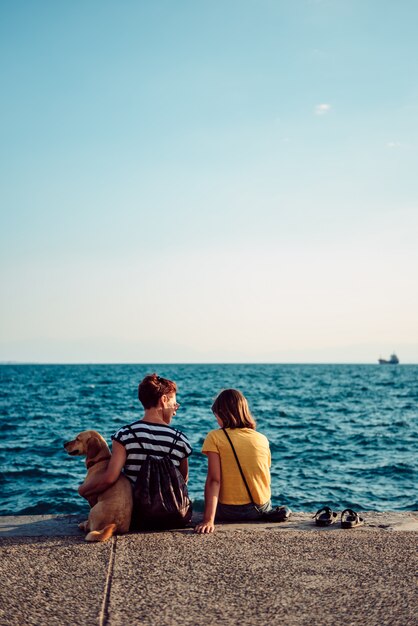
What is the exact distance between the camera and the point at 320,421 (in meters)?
24.9

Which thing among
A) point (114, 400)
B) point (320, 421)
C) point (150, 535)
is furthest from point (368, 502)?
point (114, 400)

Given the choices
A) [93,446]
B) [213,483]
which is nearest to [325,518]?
[213,483]

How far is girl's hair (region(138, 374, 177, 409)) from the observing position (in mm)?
5230

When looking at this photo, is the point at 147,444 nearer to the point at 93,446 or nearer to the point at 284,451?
the point at 93,446

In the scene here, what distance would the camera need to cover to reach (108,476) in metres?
5.05

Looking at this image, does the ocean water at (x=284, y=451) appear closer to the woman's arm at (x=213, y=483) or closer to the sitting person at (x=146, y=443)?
the woman's arm at (x=213, y=483)

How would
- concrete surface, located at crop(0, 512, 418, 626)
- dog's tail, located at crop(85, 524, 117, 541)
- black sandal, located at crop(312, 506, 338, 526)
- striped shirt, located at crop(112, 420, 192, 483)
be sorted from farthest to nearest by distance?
black sandal, located at crop(312, 506, 338, 526)
striped shirt, located at crop(112, 420, 192, 483)
dog's tail, located at crop(85, 524, 117, 541)
concrete surface, located at crop(0, 512, 418, 626)

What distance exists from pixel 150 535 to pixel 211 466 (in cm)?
74

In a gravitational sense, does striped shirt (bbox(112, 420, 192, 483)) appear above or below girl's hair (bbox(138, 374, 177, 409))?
below

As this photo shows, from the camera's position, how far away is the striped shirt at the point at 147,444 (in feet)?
17.0

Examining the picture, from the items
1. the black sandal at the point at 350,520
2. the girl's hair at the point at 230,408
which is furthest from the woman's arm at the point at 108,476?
the black sandal at the point at 350,520

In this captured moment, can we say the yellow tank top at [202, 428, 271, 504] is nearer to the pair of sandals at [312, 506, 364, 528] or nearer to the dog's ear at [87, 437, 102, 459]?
the pair of sandals at [312, 506, 364, 528]

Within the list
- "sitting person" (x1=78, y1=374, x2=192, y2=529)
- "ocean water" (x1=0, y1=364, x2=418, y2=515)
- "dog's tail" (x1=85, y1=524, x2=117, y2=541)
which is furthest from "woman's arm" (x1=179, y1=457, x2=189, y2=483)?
"ocean water" (x1=0, y1=364, x2=418, y2=515)

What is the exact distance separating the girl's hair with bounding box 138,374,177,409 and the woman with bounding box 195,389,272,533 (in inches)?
18.2
